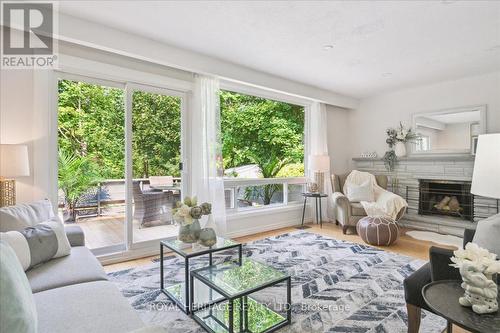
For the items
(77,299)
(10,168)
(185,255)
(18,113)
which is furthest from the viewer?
(18,113)

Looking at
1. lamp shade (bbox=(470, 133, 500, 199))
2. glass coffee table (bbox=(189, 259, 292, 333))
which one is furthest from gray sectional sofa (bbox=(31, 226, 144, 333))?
lamp shade (bbox=(470, 133, 500, 199))

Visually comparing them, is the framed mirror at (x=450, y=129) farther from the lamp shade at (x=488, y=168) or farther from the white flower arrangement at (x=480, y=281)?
the white flower arrangement at (x=480, y=281)

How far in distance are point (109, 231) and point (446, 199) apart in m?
5.24

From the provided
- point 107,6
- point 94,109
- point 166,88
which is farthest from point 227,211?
point 107,6

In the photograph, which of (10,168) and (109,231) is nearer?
(10,168)

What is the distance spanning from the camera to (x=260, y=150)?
4.92 m

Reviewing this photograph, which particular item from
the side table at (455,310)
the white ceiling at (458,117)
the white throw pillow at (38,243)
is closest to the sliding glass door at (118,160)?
the white throw pillow at (38,243)

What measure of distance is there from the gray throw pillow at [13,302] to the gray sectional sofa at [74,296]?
9.6 inches

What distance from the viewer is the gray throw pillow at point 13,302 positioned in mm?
897

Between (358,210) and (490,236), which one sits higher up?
(490,236)

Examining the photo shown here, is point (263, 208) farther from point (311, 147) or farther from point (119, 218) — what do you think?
point (119, 218)

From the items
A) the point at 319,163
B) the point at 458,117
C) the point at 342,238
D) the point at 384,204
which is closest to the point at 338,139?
the point at 319,163

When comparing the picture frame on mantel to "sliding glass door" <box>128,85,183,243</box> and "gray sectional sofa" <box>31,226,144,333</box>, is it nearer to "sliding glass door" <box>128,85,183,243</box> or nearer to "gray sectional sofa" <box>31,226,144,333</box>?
"sliding glass door" <box>128,85,183,243</box>

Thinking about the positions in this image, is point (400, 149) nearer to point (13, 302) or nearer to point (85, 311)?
point (85, 311)
